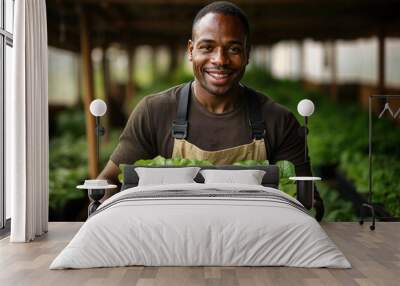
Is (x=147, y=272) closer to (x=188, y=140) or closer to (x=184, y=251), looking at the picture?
(x=184, y=251)

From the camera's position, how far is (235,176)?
5.62m

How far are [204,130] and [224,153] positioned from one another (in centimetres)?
30

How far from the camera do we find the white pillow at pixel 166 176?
220 inches

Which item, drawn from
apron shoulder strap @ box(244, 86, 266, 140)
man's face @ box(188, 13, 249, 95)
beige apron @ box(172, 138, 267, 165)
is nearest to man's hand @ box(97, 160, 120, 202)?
beige apron @ box(172, 138, 267, 165)

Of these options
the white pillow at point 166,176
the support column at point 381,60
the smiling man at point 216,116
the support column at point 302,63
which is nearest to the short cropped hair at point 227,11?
the smiling man at point 216,116

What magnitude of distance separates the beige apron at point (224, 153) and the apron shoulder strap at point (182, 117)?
89mm

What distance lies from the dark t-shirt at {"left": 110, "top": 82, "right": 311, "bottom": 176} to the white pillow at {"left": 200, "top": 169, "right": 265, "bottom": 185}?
1.69 ft

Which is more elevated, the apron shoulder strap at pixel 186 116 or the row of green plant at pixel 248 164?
the apron shoulder strap at pixel 186 116

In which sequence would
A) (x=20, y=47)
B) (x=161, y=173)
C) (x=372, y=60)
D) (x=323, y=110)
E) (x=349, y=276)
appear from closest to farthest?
1. (x=349, y=276)
2. (x=20, y=47)
3. (x=161, y=173)
4. (x=323, y=110)
5. (x=372, y=60)

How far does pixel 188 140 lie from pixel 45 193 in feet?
4.75

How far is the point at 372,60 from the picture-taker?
11.6 meters

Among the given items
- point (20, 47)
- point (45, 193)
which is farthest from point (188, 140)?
point (20, 47)

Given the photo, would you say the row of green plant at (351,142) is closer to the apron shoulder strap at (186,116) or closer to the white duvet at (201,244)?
the apron shoulder strap at (186,116)

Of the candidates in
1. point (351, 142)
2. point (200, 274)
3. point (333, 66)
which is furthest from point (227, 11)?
Result: point (333, 66)
